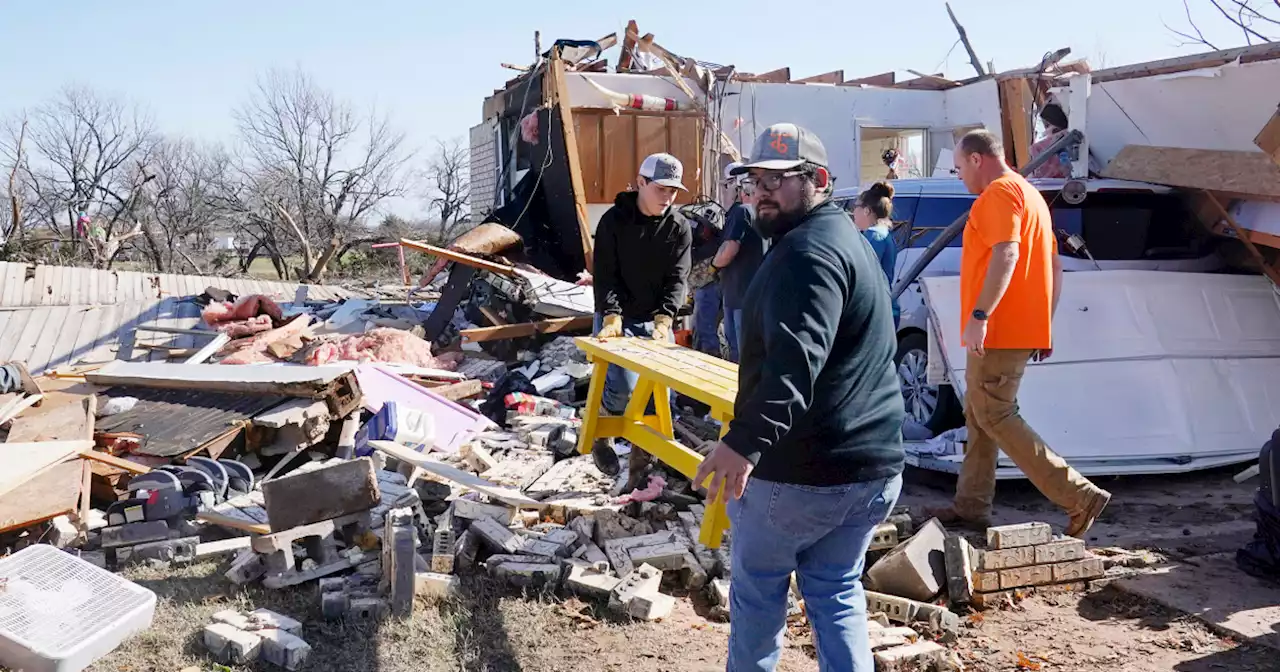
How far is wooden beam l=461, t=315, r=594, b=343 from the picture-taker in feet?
33.0

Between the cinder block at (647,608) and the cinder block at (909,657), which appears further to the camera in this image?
the cinder block at (647,608)


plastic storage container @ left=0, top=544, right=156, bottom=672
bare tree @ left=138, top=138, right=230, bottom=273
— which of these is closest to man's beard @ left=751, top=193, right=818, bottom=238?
plastic storage container @ left=0, top=544, right=156, bottom=672

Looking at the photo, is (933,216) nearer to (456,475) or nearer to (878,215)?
(878,215)

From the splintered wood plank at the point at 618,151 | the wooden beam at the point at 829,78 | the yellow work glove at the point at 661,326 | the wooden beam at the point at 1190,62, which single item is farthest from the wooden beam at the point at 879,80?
the yellow work glove at the point at 661,326

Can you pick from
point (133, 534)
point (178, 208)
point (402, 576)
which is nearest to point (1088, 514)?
point (402, 576)

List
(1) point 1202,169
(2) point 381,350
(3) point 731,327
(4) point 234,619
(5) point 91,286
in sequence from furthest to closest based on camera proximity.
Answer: (5) point 91,286 < (2) point 381,350 < (1) point 1202,169 < (3) point 731,327 < (4) point 234,619

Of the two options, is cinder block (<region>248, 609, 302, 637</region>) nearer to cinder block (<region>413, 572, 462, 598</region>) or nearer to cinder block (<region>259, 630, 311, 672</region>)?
cinder block (<region>259, 630, 311, 672</region>)

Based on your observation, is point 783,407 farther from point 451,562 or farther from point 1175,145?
point 1175,145

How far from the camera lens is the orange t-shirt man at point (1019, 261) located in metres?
4.48

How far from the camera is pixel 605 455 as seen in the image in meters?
5.59

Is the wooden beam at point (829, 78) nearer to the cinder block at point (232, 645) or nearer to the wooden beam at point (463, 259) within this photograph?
the wooden beam at point (463, 259)

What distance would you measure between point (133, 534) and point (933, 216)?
5.32m

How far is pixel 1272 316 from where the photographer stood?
6.21 m

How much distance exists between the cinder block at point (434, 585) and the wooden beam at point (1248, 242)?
17.6ft
